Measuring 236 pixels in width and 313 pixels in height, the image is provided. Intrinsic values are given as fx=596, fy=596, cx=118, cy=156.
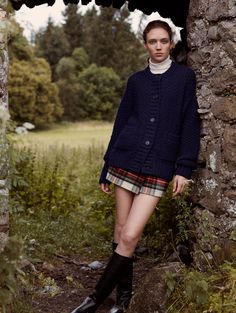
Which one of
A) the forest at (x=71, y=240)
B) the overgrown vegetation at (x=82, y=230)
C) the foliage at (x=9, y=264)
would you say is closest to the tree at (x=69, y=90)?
the forest at (x=71, y=240)

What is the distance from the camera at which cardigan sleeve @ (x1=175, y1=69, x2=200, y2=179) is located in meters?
3.73

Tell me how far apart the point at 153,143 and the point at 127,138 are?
181 millimetres

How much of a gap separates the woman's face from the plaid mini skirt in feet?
2.44

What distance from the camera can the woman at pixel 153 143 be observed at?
3709 mm

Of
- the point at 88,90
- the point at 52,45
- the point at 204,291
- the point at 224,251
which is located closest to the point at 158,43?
the point at 224,251

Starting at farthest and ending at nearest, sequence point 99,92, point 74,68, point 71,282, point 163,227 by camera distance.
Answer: point 74,68 < point 99,92 < point 163,227 < point 71,282

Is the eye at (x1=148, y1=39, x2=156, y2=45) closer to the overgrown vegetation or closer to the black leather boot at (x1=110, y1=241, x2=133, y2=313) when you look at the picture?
the overgrown vegetation

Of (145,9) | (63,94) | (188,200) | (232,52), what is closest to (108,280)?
(188,200)

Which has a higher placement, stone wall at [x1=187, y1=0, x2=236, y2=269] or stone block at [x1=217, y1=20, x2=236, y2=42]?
stone block at [x1=217, y1=20, x2=236, y2=42]

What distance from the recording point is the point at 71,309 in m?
4.25

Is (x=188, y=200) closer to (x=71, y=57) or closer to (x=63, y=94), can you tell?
(x=63, y=94)

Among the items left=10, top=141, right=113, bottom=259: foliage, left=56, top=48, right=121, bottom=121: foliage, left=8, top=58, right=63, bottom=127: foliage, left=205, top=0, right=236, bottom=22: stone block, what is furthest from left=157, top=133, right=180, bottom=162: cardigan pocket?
left=56, top=48, right=121, bottom=121: foliage

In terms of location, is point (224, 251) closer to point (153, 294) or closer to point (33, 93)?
point (153, 294)

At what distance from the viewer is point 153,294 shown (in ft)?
12.2
